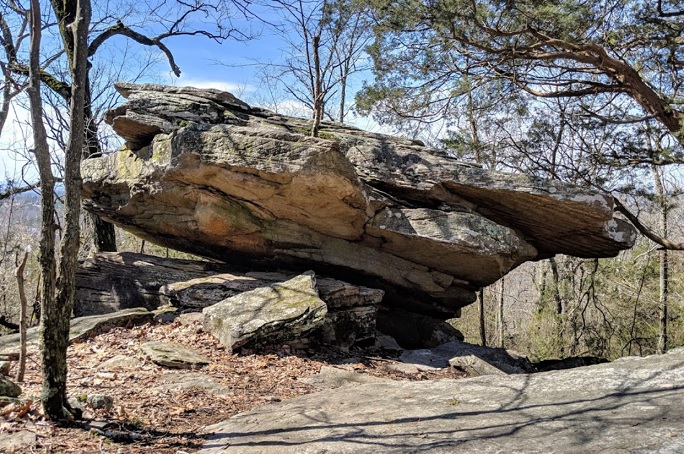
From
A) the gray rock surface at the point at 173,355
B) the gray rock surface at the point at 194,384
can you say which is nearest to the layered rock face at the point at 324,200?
the gray rock surface at the point at 173,355

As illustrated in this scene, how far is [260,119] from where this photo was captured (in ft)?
30.7

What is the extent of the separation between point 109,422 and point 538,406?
3.55 meters

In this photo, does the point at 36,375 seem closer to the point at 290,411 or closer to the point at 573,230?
the point at 290,411

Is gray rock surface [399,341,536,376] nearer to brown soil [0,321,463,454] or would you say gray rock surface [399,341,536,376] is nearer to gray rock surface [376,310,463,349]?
brown soil [0,321,463,454]

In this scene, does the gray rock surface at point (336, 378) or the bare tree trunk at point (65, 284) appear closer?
the bare tree trunk at point (65, 284)

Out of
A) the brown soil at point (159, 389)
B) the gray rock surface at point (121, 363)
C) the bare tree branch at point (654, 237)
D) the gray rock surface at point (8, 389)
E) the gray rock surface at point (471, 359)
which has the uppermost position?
the bare tree branch at point (654, 237)

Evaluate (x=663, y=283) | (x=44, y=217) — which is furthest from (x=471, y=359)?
(x=663, y=283)

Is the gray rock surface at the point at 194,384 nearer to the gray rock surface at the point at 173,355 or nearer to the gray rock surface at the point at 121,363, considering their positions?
→ the gray rock surface at the point at 173,355

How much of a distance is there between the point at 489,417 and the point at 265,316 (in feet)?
12.0

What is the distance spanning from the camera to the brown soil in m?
4.02

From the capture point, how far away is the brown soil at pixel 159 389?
402cm

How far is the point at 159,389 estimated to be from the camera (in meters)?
5.33

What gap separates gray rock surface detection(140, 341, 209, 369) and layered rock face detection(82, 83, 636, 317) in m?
2.58

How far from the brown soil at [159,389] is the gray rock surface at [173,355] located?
0.30 ft
